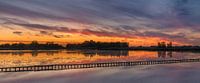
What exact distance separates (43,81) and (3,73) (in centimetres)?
1097

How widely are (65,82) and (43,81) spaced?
8.96 feet

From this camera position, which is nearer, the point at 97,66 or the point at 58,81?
the point at 58,81

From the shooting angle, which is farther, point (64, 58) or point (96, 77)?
point (64, 58)

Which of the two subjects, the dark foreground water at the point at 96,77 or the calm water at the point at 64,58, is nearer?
the dark foreground water at the point at 96,77

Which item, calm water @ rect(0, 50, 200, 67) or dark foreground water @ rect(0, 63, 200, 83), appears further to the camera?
calm water @ rect(0, 50, 200, 67)

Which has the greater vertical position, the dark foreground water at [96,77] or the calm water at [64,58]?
the calm water at [64,58]

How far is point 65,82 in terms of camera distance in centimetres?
3572

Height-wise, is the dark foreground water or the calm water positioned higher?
the calm water

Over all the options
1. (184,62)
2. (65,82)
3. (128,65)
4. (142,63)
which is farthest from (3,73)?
(184,62)

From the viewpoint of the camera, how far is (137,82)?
35469mm

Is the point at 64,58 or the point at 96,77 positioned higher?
the point at 64,58


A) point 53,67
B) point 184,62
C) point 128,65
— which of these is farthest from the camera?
point 184,62

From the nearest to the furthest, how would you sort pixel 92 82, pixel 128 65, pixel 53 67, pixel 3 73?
pixel 92 82, pixel 3 73, pixel 53 67, pixel 128 65

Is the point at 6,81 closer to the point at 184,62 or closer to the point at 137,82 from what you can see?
the point at 137,82
